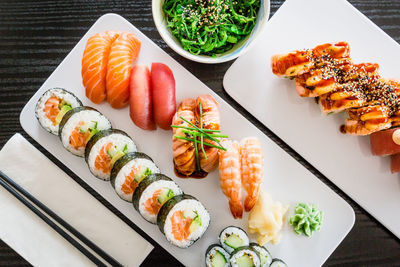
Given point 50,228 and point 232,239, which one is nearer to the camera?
point 232,239

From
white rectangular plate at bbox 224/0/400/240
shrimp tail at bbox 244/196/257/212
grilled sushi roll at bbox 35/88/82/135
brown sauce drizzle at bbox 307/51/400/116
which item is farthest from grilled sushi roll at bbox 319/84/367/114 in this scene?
grilled sushi roll at bbox 35/88/82/135

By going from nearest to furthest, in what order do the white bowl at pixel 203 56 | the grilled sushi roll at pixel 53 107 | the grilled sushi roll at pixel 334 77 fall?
the white bowl at pixel 203 56, the grilled sushi roll at pixel 334 77, the grilled sushi roll at pixel 53 107

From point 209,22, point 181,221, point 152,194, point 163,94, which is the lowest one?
point 181,221

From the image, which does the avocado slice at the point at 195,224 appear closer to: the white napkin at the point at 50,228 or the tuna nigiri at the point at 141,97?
the white napkin at the point at 50,228

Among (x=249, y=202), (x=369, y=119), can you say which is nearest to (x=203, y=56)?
(x=249, y=202)

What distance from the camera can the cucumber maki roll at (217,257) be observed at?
2.21 m

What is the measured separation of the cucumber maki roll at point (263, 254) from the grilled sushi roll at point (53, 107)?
138 centimetres

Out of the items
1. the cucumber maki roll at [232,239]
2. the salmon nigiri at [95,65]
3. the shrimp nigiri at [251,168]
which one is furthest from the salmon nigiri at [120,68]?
the cucumber maki roll at [232,239]

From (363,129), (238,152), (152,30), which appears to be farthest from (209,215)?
(152,30)

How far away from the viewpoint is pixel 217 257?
2.22m

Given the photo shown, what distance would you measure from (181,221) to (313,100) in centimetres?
109

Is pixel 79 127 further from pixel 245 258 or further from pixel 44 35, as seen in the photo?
pixel 245 258

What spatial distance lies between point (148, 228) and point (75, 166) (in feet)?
1.95

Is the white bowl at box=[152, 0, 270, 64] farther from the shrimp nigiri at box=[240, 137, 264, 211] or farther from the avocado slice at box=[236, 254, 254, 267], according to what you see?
the avocado slice at box=[236, 254, 254, 267]
